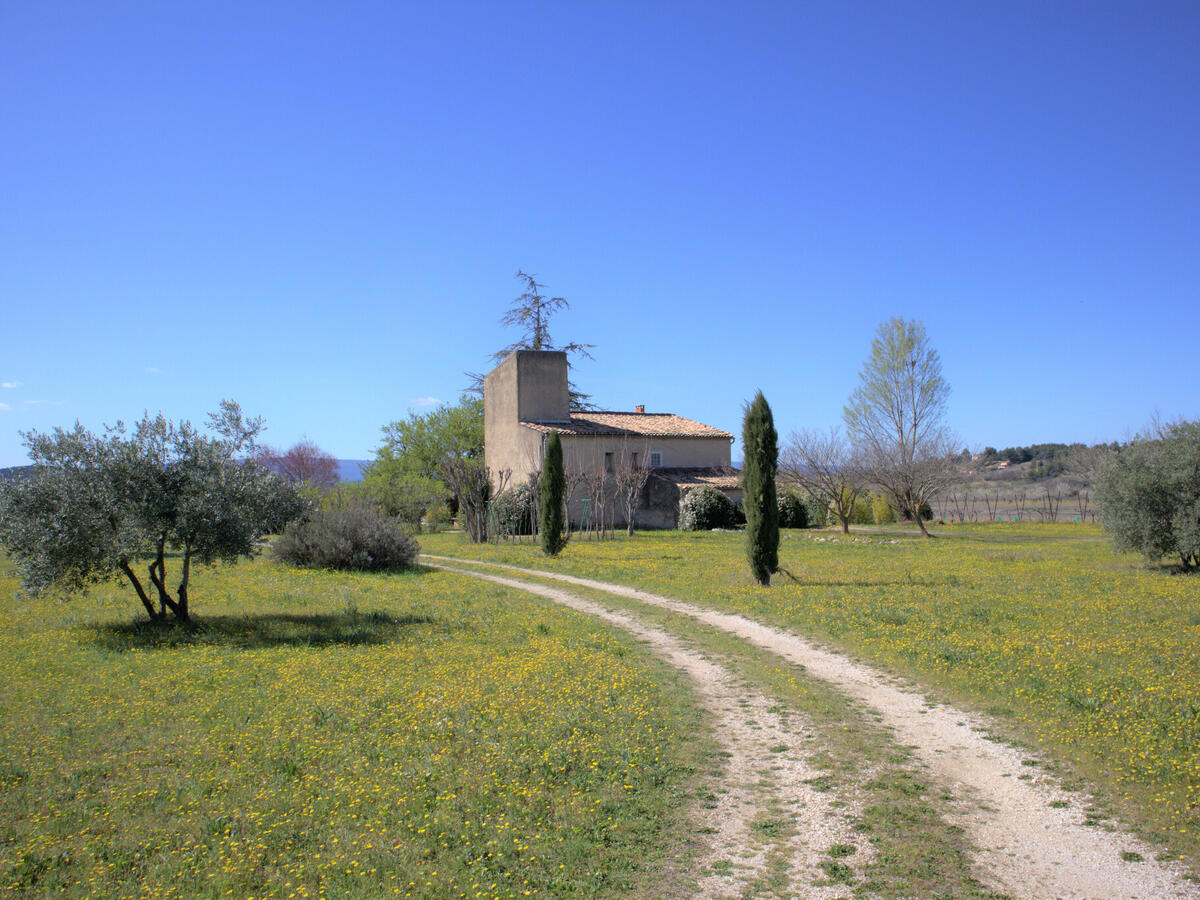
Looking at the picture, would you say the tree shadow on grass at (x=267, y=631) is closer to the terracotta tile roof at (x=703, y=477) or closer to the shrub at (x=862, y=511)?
the terracotta tile roof at (x=703, y=477)

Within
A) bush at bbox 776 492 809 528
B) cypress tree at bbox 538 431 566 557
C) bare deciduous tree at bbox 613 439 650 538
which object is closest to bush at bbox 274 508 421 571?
cypress tree at bbox 538 431 566 557

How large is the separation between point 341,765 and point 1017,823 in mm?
5019

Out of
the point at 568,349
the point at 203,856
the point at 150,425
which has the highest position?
the point at 568,349

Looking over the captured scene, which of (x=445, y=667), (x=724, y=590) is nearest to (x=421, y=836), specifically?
(x=445, y=667)

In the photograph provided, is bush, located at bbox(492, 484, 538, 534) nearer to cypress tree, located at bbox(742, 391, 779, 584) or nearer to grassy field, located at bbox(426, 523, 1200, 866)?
grassy field, located at bbox(426, 523, 1200, 866)

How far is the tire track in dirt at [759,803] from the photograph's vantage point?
4379mm

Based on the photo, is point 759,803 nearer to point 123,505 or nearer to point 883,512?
point 123,505

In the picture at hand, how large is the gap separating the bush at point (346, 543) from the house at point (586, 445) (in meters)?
11.9

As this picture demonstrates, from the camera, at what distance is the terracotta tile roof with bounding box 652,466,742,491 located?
36562 mm

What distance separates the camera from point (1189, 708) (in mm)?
6887

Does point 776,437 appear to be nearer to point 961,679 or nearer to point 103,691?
point 961,679

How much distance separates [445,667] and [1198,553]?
52.4ft

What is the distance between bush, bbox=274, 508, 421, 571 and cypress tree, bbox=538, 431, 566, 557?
4.22 meters

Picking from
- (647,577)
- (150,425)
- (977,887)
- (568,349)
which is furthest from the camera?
(568,349)
